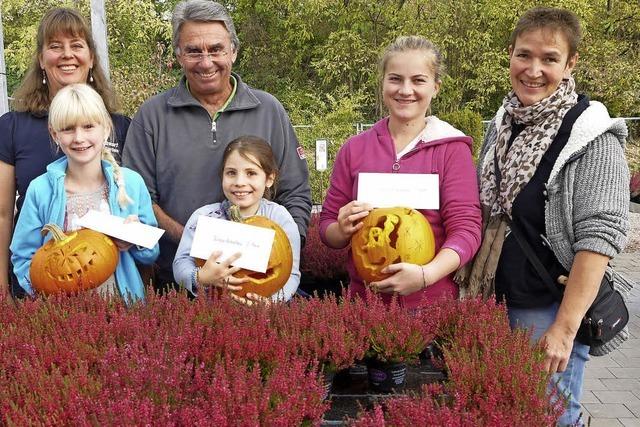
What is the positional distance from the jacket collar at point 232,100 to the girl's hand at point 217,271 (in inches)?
37.5

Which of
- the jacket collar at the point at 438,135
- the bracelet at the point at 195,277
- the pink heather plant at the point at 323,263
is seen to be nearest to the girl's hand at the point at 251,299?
the bracelet at the point at 195,277

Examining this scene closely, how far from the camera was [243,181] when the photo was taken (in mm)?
2891

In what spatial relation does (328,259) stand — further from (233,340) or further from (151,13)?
(151,13)

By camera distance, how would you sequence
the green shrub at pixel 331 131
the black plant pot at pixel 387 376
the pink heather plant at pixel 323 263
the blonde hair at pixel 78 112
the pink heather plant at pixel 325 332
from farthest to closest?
A: the green shrub at pixel 331 131 → the pink heather plant at pixel 323 263 → the blonde hair at pixel 78 112 → the black plant pot at pixel 387 376 → the pink heather plant at pixel 325 332

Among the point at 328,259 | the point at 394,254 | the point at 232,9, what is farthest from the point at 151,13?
the point at 394,254

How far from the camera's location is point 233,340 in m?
2.10

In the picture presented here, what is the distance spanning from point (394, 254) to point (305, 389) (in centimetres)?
89

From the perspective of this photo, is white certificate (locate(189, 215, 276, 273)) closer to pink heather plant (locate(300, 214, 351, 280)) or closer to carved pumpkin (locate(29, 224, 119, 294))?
carved pumpkin (locate(29, 224, 119, 294))

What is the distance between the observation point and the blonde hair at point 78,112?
9.31 feet

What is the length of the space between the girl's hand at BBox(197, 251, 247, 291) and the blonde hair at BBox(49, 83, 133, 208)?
0.56 meters

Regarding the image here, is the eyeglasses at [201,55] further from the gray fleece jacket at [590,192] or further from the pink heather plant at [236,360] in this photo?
the gray fleece jacket at [590,192]

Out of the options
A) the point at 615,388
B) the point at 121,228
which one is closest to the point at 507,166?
the point at 121,228

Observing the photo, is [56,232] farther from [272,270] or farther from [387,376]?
[387,376]

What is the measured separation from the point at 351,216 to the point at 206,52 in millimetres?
1122
